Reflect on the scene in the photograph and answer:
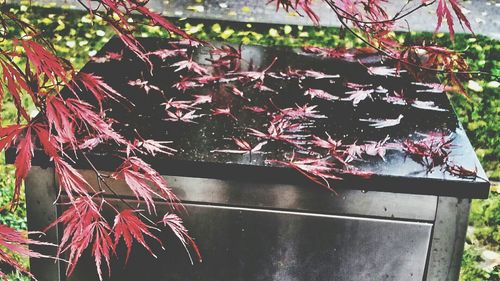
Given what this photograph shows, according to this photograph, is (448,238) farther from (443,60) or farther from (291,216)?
(443,60)

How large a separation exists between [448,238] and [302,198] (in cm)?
56

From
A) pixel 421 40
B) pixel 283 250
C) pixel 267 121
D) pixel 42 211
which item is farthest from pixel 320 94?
pixel 421 40

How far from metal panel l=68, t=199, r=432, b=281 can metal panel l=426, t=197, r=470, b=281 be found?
41 mm

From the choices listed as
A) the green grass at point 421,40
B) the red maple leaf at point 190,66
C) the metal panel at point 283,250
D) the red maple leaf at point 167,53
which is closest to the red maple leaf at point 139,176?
the metal panel at point 283,250

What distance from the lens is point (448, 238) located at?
2.12 meters

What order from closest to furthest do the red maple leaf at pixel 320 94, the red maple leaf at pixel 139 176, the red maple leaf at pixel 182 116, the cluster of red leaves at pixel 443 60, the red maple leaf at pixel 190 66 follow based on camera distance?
the red maple leaf at pixel 139 176, the red maple leaf at pixel 182 116, the cluster of red leaves at pixel 443 60, the red maple leaf at pixel 320 94, the red maple leaf at pixel 190 66

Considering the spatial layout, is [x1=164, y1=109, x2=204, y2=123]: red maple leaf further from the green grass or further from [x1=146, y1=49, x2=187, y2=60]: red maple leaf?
the green grass

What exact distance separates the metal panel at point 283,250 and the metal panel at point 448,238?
1.6 inches

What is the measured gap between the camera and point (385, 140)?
222cm

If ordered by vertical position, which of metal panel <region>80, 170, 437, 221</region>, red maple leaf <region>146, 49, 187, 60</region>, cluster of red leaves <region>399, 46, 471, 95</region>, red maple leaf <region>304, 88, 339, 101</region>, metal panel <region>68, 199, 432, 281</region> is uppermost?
cluster of red leaves <region>399, 46, 471, 95</region>

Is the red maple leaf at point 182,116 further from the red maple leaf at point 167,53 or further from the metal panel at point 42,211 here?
the red maple leaf at point 167,53

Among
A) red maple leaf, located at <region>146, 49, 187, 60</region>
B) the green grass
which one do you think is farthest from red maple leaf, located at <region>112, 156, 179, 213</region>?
the green grass

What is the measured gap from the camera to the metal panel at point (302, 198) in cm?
209

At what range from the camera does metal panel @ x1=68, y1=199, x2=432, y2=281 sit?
2164 mm
